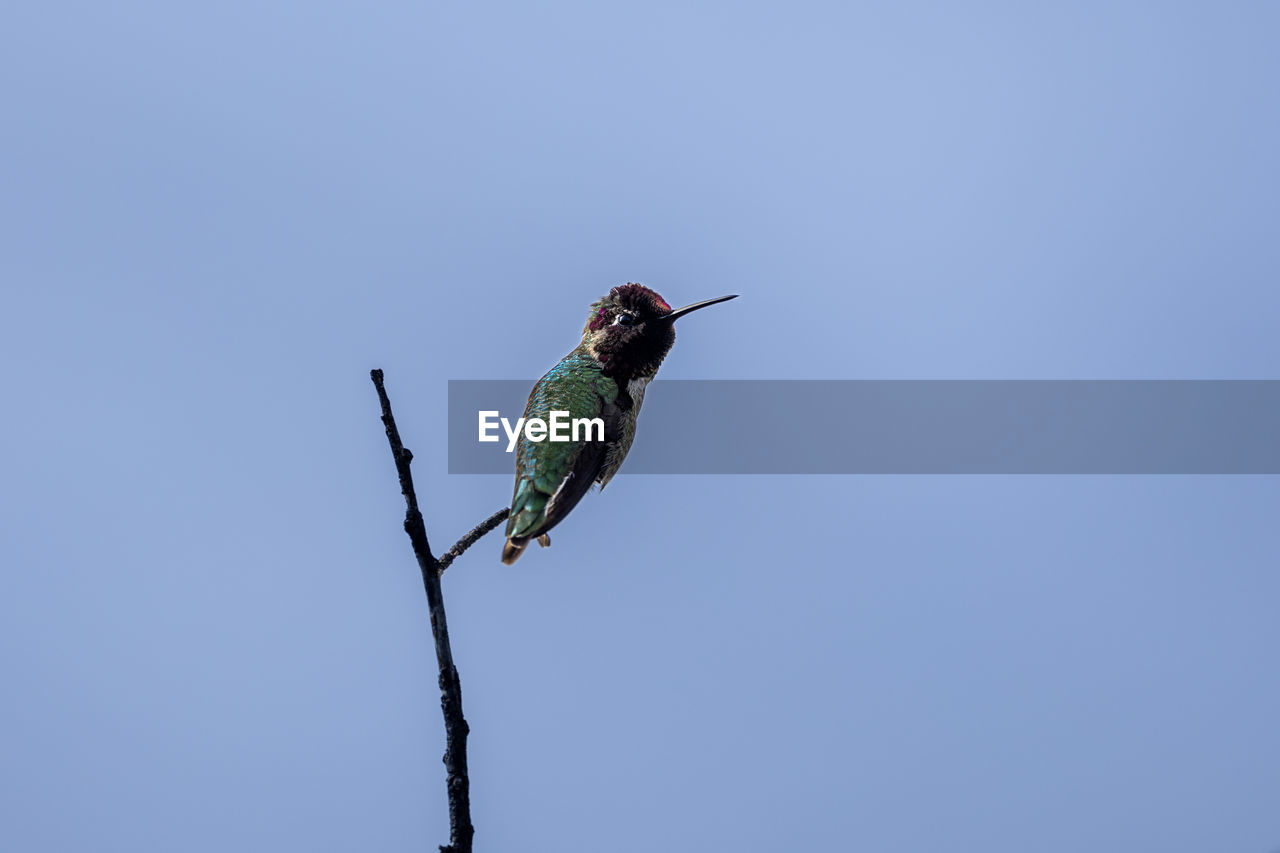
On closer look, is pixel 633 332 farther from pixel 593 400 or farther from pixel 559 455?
pixel 559 455

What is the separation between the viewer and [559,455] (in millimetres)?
7047

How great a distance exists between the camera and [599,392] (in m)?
7.93

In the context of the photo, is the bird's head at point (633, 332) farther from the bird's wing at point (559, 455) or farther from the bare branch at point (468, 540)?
the bare branch at point (468, 540)

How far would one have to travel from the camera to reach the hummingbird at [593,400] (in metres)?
6.52

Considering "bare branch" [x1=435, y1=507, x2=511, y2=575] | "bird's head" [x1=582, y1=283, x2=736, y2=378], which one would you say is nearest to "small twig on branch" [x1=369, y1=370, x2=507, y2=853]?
"bare branch" [x1=435, y1=507, x2=511, y2=575]

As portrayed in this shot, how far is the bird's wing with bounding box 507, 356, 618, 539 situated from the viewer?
21.1ft

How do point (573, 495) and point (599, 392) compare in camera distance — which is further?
point (599, 392)

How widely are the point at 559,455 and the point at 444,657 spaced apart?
2.23 meters

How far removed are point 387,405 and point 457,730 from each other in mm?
1730

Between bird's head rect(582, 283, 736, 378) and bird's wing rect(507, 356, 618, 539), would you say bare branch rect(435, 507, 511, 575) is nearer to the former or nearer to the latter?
bird's wing rect(507, 356, 618, 539)

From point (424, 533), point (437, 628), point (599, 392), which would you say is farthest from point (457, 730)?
point (599, 392)

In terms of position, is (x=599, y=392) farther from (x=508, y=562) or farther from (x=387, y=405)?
(x=387, y=405)

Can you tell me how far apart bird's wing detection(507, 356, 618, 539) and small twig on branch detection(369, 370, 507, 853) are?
41.5 inches

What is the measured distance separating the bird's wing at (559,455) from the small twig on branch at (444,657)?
105cm
